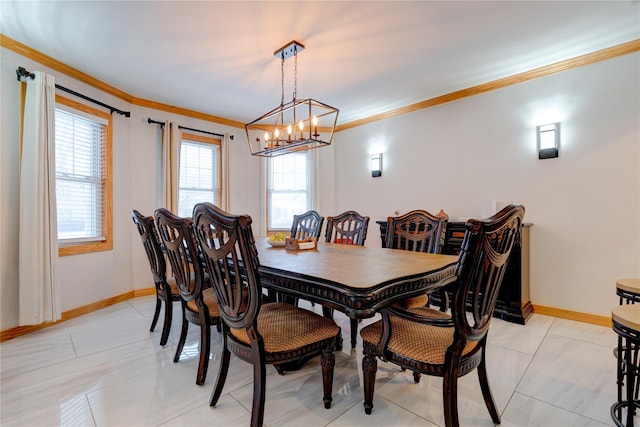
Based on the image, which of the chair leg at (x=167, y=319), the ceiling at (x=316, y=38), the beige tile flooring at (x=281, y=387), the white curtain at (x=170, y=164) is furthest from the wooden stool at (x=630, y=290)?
the white curtain at (x=170, y=164)

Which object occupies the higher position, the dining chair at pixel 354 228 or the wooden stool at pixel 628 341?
the dining chair at pixel 354 228

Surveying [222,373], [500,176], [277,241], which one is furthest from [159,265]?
[500,176]

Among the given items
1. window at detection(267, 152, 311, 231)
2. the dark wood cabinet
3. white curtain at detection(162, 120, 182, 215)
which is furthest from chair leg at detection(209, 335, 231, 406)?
window at detection(267, 152, 311, 231)

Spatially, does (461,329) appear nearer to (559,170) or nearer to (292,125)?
(292,125)

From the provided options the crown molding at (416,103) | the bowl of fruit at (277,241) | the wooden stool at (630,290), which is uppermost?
the crown molding at (416,103)

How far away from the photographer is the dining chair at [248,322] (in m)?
1.38

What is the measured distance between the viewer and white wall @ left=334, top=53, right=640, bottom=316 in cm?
272

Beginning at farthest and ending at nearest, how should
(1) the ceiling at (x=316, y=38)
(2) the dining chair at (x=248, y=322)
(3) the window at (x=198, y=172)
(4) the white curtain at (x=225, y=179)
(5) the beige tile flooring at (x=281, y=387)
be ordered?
(4) the white curtain at (x=225, y=179) → (3) the window at (x=198, y=172) → (1) the ceiling at (x=316, y=38) → (5) the beige tile flooring at (x=281, y=387) → (2) the dining chair at (x=248, y=322)

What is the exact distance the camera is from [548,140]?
10.0 ft

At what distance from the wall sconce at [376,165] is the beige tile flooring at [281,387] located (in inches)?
105

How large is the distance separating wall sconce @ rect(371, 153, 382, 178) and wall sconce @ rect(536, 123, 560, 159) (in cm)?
198

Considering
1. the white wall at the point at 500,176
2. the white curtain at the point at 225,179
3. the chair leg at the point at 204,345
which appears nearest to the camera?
the chair leg at the point at 204,345

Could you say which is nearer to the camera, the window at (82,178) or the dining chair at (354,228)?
the dining chair at (354,228)

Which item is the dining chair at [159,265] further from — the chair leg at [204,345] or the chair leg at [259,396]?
the chair leg at [259,396]
